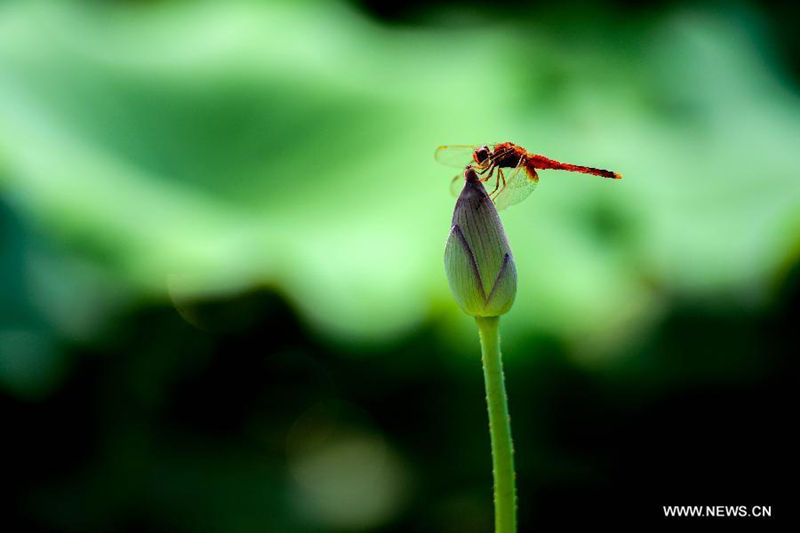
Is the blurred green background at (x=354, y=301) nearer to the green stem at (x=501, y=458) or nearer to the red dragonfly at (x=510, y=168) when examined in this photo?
the red dragonfly at (x=510, y=168)

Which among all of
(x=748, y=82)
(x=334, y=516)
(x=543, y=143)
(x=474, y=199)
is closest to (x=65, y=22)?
(x=543, y=143)

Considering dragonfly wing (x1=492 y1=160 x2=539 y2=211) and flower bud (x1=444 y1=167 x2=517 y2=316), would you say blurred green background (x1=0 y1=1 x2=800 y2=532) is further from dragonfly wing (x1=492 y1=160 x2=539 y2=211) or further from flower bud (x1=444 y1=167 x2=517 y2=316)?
flower bud (x1=444 y1=167 x2=517 y2=316)

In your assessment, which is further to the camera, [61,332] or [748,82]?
[748,82]

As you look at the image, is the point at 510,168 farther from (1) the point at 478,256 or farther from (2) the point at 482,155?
(1) the point at 478,256

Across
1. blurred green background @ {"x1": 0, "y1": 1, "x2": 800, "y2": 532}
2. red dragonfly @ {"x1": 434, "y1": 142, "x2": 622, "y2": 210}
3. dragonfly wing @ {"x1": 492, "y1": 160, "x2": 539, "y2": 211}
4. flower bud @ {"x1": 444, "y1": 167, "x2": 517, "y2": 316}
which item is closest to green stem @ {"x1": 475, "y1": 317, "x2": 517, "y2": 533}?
flower bud @ {"x1": 444, "y1": 167, "x2": 517, "y2": 316}

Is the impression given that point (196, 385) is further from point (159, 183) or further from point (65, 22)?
point (65, 22)

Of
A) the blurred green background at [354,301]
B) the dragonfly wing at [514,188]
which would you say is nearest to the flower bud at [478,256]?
the dragonfly wing at [514,188]

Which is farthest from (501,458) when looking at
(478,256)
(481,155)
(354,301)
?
(354,301)
